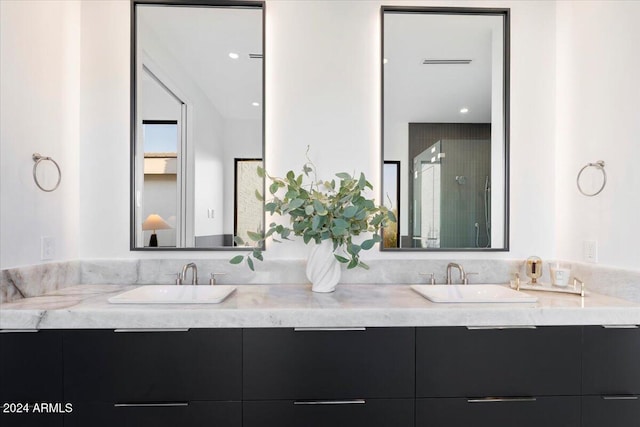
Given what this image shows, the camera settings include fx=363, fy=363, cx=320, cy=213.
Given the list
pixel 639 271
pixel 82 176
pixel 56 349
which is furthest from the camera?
pixel 82 176

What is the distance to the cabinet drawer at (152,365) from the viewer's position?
122 centimetres

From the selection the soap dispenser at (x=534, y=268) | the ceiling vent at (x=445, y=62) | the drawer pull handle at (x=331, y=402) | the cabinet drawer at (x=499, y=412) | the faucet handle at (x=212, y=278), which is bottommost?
the cabinet drawer at (x=499, y=412)

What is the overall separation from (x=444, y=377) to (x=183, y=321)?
36.4 inches

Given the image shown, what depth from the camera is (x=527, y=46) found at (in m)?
1.88

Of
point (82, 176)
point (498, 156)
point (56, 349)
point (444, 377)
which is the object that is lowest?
point (444, 377)

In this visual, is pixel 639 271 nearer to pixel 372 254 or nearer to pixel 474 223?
pixel 474 223

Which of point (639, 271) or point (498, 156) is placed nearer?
point (639, 271)

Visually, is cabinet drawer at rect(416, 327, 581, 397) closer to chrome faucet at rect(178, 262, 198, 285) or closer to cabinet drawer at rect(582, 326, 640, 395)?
cabinet drawer at rect(582, 326, 640, 395)

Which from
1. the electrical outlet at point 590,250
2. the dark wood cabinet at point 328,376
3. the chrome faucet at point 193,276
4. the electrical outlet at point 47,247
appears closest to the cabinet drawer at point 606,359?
the dark wood cabinet at point 328,376

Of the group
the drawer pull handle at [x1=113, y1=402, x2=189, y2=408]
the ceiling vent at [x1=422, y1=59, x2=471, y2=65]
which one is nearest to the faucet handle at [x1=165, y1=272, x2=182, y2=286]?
the drawer pull handle at [x1=113, y1=402, x2=189, y2=408]

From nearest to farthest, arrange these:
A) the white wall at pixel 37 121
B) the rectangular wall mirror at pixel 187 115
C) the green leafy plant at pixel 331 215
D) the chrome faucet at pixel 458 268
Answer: the white wall at pixel 37 121, the green leafy plant at pixel 331 215, the chrome faucet at pixel 458 268, the rectangular wall mirror at pixel 187 115

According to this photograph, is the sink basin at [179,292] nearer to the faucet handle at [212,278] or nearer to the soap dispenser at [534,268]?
the faucet handle at [212,278]

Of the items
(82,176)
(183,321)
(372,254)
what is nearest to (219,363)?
(183,321)

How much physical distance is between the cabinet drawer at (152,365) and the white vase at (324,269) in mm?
456
